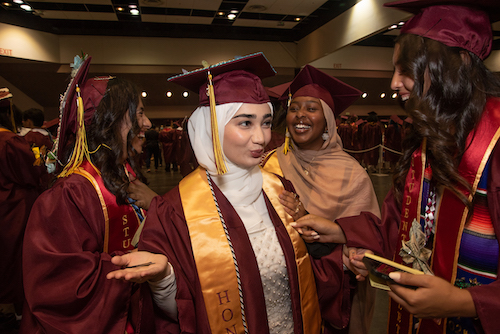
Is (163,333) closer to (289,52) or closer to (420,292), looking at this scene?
(420,292)

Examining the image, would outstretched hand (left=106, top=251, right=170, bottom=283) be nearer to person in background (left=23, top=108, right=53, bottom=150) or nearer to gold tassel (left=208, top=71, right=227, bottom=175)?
gold tassel (left=208, top=71, right=227, bottom=175)

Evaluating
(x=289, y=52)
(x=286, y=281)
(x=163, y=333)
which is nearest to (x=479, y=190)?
(x=286, y=281)

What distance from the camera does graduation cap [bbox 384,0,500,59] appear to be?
3.90 ft

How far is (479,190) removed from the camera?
1.18 meters

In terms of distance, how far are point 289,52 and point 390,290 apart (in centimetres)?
1248

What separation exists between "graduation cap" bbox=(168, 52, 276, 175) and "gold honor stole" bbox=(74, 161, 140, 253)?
2.35 feet

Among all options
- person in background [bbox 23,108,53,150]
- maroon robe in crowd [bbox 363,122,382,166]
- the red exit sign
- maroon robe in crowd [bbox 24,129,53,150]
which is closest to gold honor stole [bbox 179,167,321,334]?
maroon robe in crowd [bbox 24,129,53,150]

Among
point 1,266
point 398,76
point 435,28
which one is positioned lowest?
point 1,266

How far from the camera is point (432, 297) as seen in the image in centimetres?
102

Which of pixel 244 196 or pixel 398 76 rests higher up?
pixel 398 76

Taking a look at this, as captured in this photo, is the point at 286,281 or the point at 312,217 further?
the point at 312,217

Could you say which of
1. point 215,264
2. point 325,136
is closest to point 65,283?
point 215,264

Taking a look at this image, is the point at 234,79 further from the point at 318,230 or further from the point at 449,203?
the point at 449,203

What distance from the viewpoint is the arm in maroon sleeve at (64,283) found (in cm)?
138
